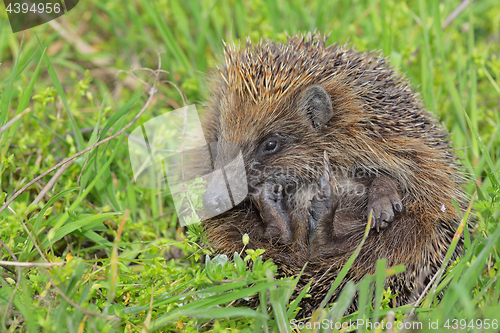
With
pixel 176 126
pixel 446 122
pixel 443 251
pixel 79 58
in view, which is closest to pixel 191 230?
pixel 176 126

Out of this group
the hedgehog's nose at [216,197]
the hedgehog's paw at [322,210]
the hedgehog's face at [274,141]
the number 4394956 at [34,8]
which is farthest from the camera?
the number 4394956 at [34,8]

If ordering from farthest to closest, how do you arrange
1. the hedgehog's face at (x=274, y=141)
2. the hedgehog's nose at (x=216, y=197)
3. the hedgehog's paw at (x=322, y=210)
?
1. the hedgehog's face at (x=274, y=141)
2. the hedgehog's nose at (x=216, y=197)
3. the hedgehog's paw at (x=322, y=210)

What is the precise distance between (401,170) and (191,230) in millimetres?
1457

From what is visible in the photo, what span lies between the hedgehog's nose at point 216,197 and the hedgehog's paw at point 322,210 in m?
0.55

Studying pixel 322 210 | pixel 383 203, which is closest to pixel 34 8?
pixel 322 210

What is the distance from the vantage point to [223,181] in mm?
2832

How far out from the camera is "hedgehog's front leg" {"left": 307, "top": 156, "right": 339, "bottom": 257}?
2.67 metres

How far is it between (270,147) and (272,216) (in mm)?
463

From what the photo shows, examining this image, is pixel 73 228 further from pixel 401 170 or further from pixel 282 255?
pixel 401 170

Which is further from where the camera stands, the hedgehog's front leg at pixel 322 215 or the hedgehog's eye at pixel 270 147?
the hedgehog's eye at pixel 270 147

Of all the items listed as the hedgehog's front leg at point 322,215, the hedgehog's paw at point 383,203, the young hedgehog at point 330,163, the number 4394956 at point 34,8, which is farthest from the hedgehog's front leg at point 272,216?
the number 4394956 at point 34,8

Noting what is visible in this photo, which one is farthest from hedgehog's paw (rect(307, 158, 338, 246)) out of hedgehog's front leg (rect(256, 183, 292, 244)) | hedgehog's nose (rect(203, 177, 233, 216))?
hedgehog's nose (rect(203, 177, 233, 216))

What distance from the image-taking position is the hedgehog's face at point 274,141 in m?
2.91

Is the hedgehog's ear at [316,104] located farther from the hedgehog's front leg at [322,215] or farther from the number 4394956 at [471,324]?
the number 4394956 at [471,324]
